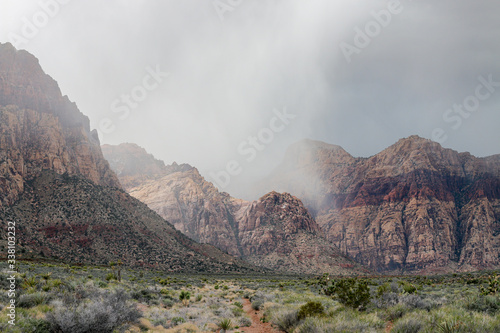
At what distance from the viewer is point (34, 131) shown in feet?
282

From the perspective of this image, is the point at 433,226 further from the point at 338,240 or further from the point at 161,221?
the point at 161,221

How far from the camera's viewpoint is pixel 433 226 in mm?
151875

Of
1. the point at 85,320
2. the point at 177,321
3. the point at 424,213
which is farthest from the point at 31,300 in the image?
the point at 424,213

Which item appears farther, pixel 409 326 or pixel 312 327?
pixel 312 327

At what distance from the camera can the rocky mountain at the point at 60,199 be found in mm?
63312

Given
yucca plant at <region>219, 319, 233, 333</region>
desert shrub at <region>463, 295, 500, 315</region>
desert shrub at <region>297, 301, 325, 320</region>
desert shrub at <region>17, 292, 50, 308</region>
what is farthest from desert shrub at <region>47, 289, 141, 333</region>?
desert shrub at <region>463, 295, 500, 315</region>

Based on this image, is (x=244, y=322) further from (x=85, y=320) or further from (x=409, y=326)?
(x=409, y=326)

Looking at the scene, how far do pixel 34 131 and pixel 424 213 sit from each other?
7459 inches

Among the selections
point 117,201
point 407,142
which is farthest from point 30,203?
point 407,142

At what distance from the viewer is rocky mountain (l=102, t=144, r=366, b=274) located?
120m

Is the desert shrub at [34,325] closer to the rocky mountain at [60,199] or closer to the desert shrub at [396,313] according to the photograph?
the desert shrub at [396,313]

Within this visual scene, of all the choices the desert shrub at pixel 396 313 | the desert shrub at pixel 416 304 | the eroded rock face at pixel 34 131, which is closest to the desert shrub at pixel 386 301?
the desert shrub at pixel 416 304

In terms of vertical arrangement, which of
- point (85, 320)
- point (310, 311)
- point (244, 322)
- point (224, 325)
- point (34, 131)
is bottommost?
point (244, 322)

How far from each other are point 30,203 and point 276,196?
11880 centimetres
